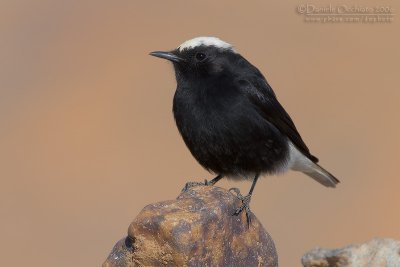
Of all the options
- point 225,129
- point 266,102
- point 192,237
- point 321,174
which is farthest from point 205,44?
point 192,237

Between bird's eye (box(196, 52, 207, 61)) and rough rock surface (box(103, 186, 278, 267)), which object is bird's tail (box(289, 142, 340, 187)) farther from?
rough rock surface (box(103, 186, 278, 267))

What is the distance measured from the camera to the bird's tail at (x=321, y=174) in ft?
29.0

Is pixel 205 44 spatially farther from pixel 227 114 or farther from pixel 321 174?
pixel 321 174

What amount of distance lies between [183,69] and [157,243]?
2601mm

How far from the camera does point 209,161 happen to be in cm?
734

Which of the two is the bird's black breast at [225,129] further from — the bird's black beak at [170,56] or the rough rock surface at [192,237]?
the rough rock surface at [192,237]

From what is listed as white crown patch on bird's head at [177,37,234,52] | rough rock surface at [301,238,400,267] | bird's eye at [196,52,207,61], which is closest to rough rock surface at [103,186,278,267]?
rough rock surface at [301,238,400,267]

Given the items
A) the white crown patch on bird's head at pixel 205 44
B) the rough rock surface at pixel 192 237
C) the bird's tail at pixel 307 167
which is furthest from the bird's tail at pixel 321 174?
the rough rock surface at pixel 192 237

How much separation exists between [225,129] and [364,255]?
1777mm

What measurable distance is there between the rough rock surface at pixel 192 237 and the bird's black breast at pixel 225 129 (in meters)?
1.31

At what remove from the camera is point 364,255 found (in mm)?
5785

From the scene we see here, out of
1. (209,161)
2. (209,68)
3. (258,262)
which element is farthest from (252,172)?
(258,262)

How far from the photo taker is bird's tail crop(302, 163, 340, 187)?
8843 mm

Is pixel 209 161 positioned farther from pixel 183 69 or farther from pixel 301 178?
pixel 301 178
